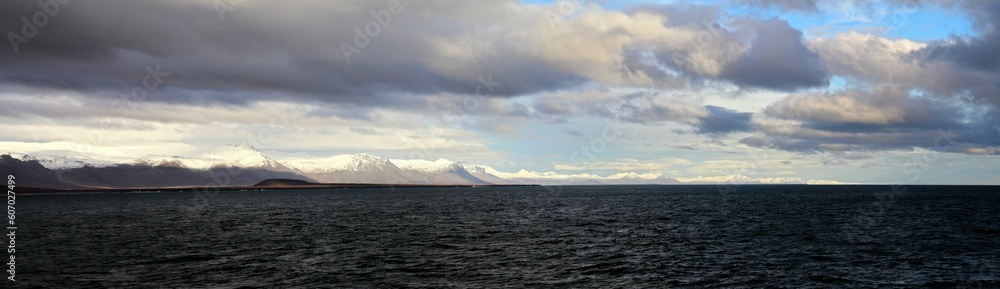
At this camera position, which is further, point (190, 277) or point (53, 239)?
point (53, 239)

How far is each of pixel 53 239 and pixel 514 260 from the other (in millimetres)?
62927

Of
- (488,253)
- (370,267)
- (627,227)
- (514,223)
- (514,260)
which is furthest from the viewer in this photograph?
(514,223)

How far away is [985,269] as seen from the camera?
54562mm

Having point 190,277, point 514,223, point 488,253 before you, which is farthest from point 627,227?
point 190,277

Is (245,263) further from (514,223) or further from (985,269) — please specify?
(985,269)

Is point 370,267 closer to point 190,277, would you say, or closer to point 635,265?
point 190,277

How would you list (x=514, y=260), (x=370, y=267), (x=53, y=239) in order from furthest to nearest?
(x=53, y=239) → (x=514, y=260) → (x=370, y=267)

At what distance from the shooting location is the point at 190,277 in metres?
51.4

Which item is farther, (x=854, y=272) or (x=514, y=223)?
(x=514, y=223)

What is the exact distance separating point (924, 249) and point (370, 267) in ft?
186

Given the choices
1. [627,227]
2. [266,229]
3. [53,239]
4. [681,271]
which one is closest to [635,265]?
[681,271]

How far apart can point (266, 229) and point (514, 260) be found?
52943 mm

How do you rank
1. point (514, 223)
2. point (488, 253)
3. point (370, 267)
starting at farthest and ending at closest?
point (514, 223) < point (488, 253) < point (370, 267)

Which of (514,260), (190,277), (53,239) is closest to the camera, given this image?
(190,277)
